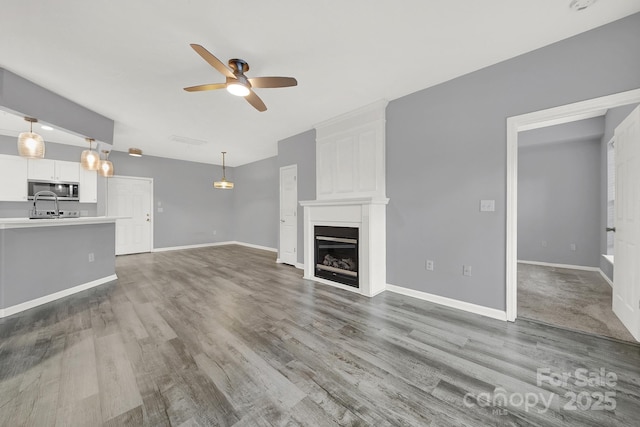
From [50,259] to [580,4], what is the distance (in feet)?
20.7

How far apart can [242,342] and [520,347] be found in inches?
97.2

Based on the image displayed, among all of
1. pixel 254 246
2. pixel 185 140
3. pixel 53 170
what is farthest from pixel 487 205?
pixel 53 170

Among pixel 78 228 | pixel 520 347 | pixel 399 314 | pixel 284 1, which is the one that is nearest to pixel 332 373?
pixel 399 314

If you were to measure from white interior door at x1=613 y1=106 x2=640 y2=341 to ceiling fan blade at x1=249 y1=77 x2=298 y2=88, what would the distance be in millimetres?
3142

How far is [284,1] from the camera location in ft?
5.78

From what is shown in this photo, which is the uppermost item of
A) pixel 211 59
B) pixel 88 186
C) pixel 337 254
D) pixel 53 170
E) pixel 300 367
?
pixel 211 59

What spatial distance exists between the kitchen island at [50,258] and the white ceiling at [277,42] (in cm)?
186

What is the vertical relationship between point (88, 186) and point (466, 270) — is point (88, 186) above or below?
above

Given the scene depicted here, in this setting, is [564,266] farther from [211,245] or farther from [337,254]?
[211,245]

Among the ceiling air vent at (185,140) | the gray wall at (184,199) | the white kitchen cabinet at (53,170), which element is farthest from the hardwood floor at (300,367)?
the gray wall at (184,199)

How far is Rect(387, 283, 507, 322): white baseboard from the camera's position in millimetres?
2504

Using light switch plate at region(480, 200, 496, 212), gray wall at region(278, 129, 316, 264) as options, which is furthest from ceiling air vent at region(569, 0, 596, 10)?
Result: gray wall at region(278, 129, 316, 264)

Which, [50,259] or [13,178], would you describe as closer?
[50,259]

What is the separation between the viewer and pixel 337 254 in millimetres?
3770
